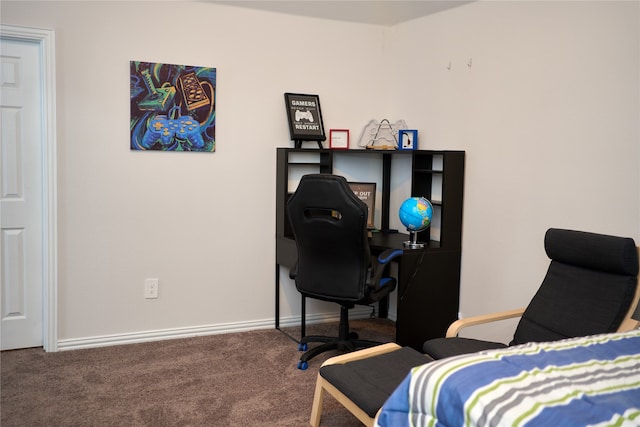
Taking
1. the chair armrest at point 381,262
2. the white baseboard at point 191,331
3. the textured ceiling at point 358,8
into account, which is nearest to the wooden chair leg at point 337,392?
the chair armrest at point 381,262

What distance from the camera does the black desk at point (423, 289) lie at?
3.56 metres

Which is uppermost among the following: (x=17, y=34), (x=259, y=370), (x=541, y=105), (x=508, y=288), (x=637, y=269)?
(x=17, y=34)

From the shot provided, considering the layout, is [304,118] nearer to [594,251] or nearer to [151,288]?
[151,288]

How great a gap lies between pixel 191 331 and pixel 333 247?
1353 mm

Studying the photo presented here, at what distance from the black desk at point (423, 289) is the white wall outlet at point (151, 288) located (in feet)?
3.01

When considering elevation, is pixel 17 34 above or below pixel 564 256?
above

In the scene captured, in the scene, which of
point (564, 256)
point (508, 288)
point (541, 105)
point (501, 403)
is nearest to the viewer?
point (501, 403)

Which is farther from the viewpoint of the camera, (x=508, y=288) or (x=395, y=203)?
(x=395, y=203)

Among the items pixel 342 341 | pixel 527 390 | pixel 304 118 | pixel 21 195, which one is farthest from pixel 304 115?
pixel 527 390

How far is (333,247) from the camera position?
3332 millimetres

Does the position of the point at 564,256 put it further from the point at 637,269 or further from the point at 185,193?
the point at 185,193

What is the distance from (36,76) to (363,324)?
9.17 ft

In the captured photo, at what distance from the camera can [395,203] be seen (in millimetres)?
4527

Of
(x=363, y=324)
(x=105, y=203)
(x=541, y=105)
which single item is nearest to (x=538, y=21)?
(x=541, y=105)
